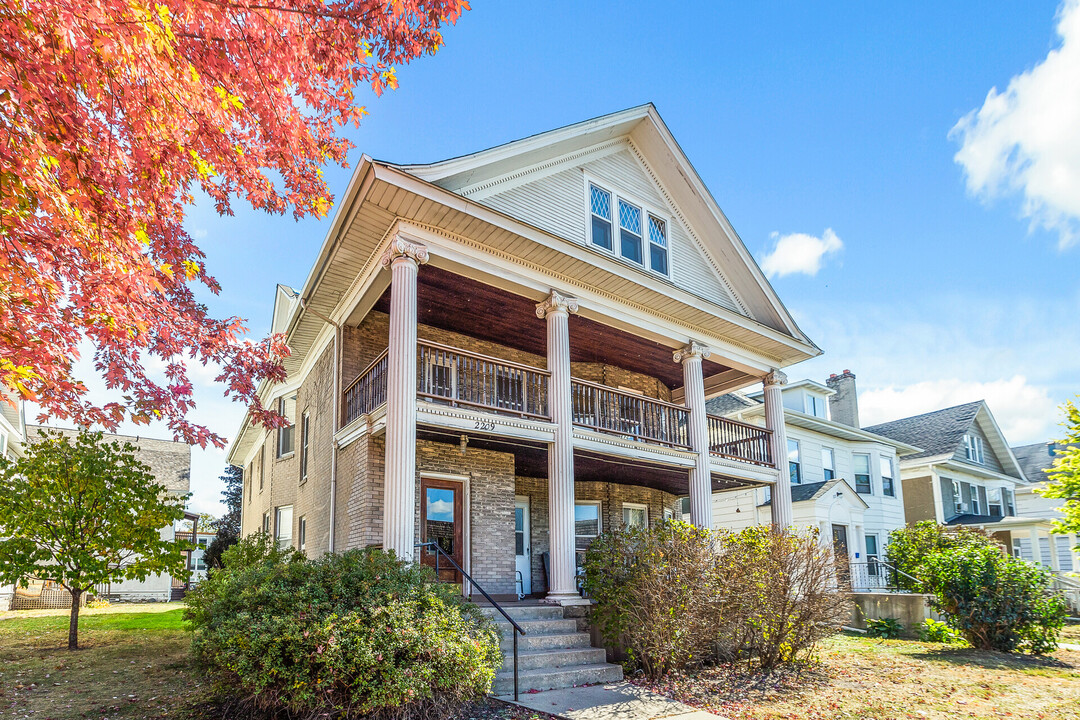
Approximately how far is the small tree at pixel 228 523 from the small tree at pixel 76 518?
686 centimetres

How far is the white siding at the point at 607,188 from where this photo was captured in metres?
11.7

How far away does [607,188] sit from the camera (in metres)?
13.4

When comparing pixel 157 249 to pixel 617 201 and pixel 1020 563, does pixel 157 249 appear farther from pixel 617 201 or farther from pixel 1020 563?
pixel 1020 563

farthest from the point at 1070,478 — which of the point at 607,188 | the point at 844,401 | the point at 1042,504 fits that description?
the point at 1042,504

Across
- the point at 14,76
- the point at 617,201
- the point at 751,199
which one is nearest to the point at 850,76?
the point at 751,199

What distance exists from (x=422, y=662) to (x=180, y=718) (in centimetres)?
234

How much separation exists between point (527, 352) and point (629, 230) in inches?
128

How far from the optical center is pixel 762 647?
944cm

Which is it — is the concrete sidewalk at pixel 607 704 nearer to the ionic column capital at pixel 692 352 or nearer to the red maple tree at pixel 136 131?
the red maple tree at pixel 136 131

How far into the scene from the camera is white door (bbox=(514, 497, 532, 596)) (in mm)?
13352

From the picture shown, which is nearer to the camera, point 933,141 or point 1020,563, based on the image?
point 1020,563

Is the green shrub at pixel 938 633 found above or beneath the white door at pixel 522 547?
beneath

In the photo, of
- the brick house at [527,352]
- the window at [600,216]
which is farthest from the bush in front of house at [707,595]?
the window at [600,216]

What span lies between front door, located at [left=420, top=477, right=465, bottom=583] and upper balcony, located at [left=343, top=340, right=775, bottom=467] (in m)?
1.63
